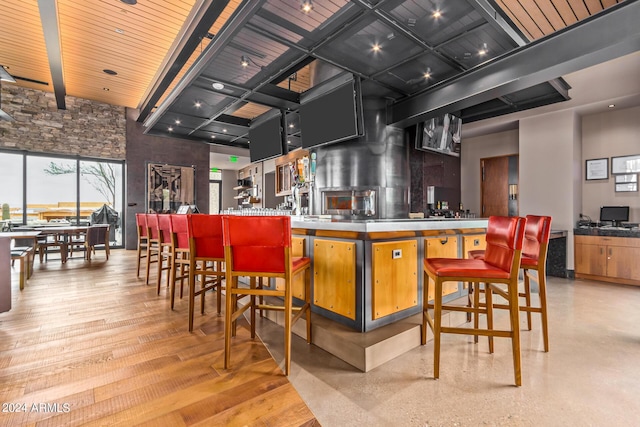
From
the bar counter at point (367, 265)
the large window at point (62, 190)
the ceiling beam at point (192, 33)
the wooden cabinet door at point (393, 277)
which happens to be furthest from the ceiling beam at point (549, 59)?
the large window at point (62, 190)

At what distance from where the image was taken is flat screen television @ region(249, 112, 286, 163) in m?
5.96

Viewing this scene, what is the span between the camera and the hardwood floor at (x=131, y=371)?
1620mm

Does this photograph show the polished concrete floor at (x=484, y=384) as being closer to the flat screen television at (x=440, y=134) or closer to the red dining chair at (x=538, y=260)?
the red dining chair at (x=538, y=260)

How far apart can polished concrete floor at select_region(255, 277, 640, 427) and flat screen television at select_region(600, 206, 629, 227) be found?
137 inches

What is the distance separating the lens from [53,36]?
4.48 m

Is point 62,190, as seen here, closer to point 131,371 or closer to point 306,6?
point 131,371

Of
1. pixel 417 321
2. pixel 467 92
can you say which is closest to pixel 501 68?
pixel 467 92

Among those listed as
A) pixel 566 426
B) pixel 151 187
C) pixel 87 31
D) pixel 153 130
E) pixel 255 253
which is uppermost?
pixel 87 31

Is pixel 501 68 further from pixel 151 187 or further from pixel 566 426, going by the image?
pixel 151 187

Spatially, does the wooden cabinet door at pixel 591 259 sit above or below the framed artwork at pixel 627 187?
below

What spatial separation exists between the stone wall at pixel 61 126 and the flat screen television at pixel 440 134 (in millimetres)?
7946

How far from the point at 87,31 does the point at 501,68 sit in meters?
6.18

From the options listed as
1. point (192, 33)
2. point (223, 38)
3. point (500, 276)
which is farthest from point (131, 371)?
point (192, 33)

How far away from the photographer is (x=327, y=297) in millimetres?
2637
